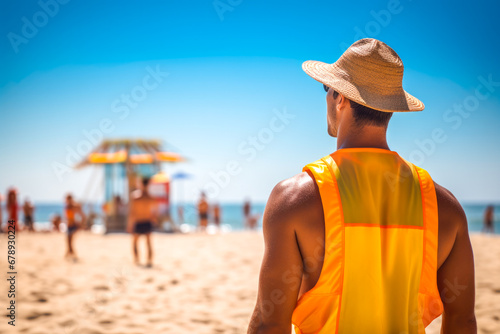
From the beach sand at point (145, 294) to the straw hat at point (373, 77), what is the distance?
3137mm

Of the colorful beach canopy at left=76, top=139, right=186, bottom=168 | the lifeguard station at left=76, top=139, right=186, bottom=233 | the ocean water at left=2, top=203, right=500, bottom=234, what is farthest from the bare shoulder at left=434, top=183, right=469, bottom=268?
the ocean water at left=2, top=203, right=500, bottom=234

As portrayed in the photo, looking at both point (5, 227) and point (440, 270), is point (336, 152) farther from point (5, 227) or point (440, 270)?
point (5, 227)

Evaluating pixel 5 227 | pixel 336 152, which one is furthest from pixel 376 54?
pixel 5 227

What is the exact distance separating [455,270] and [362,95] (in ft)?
2.05

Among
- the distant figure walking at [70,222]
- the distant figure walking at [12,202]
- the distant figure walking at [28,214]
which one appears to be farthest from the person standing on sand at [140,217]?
the distant figure walking at [28,214]

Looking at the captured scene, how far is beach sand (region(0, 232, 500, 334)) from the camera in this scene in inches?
155

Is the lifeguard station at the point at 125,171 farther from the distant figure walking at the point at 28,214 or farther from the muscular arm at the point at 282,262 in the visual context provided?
the muscular arm at the point at 282,262

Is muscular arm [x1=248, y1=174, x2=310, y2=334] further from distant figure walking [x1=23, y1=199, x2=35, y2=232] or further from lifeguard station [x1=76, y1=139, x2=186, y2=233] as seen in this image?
distant figure walking [x1=23, y1=199, x2=35, y2=232]

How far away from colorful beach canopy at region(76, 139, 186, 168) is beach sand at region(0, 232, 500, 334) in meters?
6.76

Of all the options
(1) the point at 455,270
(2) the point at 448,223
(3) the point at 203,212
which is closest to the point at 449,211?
(2) the point at 448,223

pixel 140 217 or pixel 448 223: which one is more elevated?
pixel 448 223

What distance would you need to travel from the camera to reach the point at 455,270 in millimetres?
1268

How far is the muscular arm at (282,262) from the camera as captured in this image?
1.13m

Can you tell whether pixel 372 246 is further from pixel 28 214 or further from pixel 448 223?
pixel 28 214
